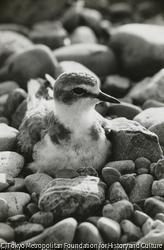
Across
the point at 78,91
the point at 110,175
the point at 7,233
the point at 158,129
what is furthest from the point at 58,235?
the point at 158,129

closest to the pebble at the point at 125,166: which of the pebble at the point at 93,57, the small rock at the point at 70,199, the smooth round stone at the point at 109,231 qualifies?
the small rock at the point at 70,199

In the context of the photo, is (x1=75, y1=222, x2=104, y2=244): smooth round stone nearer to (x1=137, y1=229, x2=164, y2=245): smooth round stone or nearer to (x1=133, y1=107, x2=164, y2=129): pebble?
(x1=137, y1=229, x2=164, y2=245): smooth round stone

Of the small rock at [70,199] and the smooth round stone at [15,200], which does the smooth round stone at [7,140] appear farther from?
the small rock at [70,199]

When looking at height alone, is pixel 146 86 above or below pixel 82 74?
below

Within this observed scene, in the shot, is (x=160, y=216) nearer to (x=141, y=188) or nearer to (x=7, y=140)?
(x=141, y=188)

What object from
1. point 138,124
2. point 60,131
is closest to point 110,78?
point 138,124

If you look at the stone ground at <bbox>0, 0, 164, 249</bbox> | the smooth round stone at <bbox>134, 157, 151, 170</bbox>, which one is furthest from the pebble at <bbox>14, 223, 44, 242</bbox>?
the smooth round stone at <bbox>134, 157, 151, 170</bbox>

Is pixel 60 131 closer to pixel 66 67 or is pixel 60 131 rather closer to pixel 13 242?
Answer: pixel 13 242
